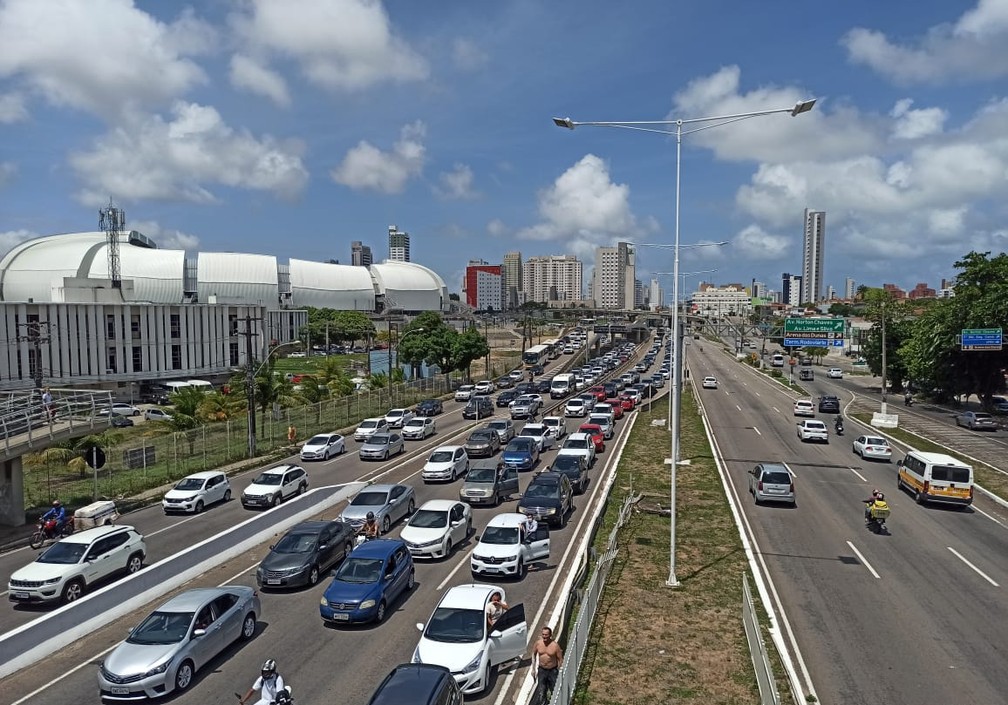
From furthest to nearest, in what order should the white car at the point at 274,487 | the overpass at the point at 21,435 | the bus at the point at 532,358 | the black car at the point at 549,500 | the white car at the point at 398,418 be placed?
the bus at the point at 532,358
the white car at the point at 398,418
the white car at the point at 274,487
the overpass at the point at 21,435
the black car at the point at 549,500

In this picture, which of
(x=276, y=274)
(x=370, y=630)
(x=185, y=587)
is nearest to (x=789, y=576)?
(x=370, y=630)

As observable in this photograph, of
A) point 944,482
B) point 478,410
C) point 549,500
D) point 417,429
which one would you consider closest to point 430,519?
point 549,500

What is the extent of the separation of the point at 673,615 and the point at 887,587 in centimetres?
623

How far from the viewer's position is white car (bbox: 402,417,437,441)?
142 feet

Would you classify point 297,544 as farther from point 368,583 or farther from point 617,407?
point 617,407

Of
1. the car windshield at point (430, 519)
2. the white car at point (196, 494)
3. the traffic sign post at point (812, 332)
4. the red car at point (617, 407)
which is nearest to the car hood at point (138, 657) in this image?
the car windshield at point (430, 519)

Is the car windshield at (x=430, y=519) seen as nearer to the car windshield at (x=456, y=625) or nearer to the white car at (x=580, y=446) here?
the car windshield at (x=456, y=625)

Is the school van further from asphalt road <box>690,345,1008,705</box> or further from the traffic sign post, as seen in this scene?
the traffic sign post

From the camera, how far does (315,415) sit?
4869 cm

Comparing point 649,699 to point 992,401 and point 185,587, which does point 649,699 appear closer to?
point 185,587

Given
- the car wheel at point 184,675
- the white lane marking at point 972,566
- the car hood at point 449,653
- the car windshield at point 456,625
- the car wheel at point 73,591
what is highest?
the car windshield at point 456,625

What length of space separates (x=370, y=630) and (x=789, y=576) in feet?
34.5

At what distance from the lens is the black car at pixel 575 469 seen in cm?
2784

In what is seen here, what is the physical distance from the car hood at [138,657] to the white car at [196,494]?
1515 cm
